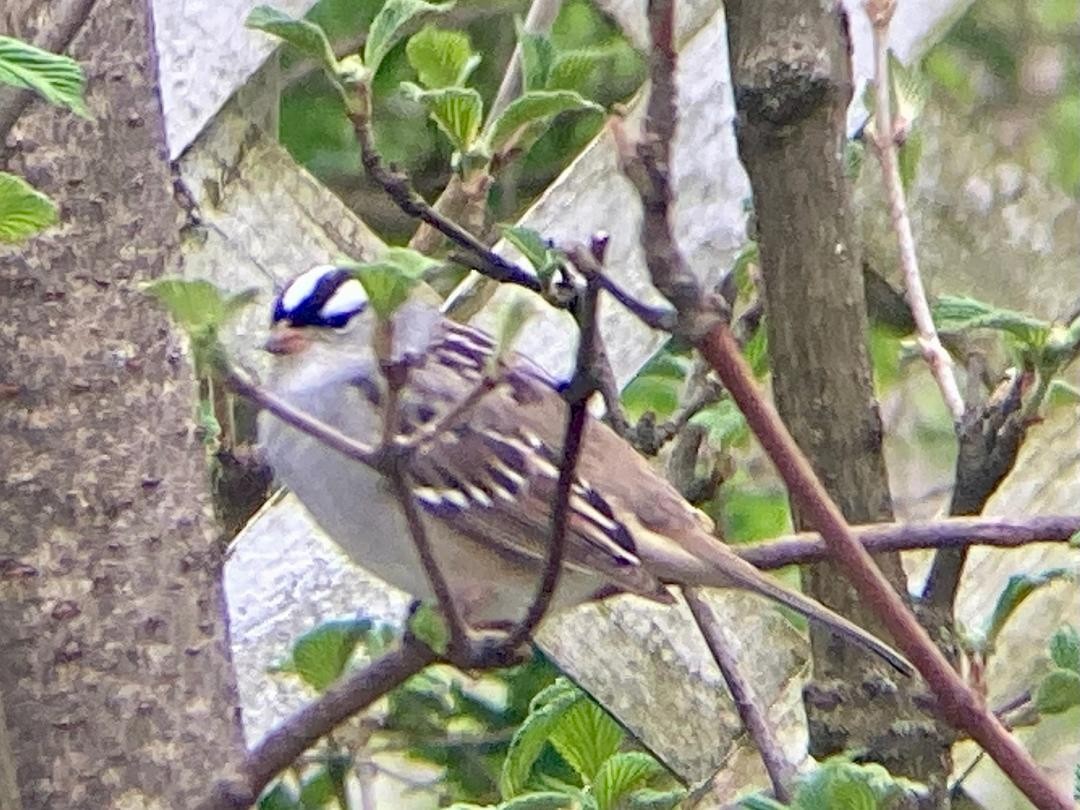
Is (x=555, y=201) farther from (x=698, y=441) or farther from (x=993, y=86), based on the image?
(x=993, y=86)

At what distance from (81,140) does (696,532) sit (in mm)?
562

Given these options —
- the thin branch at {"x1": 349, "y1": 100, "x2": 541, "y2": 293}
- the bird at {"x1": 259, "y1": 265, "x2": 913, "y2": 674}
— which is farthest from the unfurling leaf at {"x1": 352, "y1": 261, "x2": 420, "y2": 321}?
the bird at {"x1": 259, "y1": 265, "x2": 913, "y2": 674}

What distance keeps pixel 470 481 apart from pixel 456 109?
19.2 inches

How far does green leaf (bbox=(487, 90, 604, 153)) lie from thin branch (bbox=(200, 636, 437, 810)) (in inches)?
13.4

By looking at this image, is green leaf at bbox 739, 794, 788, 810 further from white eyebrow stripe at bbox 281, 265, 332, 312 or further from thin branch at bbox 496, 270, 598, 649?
white eyebrow stripe at bbox 281, 265, 332, 312

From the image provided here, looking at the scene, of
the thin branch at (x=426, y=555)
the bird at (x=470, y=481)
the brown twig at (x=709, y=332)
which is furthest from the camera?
the bird at (x=470, y=481)

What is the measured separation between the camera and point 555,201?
1.74m

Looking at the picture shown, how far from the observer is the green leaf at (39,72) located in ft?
2.84

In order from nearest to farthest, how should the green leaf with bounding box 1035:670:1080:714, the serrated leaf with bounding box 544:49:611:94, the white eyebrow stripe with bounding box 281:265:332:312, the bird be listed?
the green leaf with bounding box 1035:670:1080:714 < the serrated leaf with bounding box 544:49:611:94 < the bird < the white eyebrow stripe with bounding box 281:265:332:312

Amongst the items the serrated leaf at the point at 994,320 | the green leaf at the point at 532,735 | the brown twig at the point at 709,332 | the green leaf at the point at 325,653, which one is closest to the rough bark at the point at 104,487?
the green leaf at the point at 325,653

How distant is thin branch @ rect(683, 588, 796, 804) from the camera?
3.76ft

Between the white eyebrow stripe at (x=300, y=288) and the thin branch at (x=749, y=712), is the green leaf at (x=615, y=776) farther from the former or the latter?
the white eyebrow stripe at (x=300, y=288)

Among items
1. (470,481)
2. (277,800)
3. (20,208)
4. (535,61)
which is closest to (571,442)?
(20,208)

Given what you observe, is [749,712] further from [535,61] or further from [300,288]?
[300,288]
